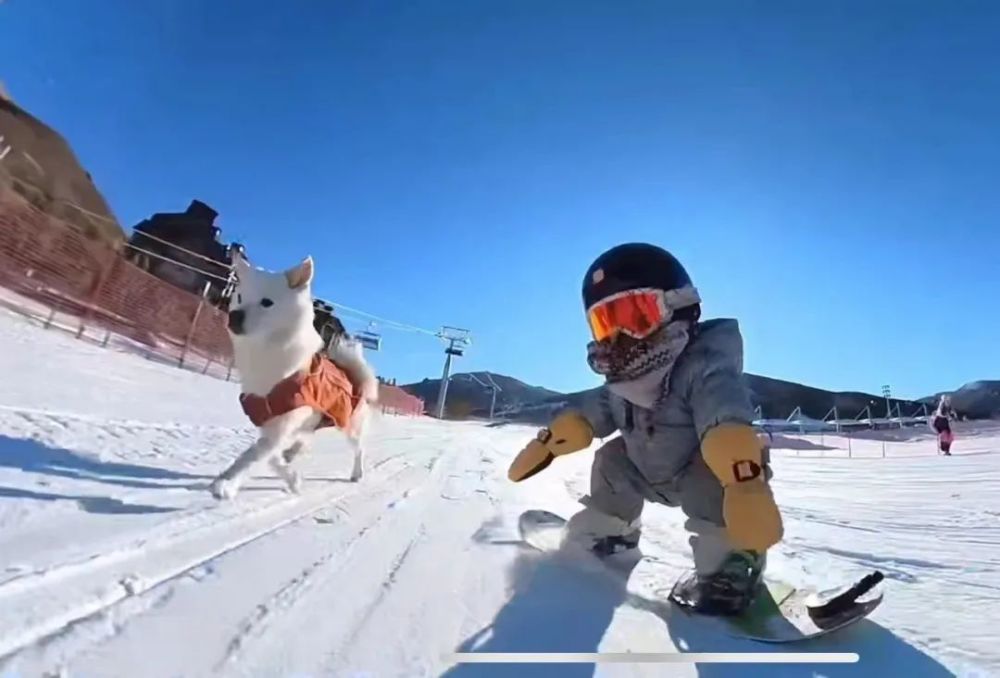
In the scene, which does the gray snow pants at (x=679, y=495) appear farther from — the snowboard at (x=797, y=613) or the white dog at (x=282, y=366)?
the white dog at (x=282, y=366)

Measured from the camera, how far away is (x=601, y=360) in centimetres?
185

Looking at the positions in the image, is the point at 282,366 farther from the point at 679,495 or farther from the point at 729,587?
the point at 729,587

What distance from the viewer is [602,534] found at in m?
1.94

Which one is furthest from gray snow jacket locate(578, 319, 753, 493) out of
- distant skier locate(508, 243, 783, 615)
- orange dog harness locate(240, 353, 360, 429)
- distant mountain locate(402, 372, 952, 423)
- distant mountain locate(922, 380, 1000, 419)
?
distant mountain locate(922, 380, 1000, 419)

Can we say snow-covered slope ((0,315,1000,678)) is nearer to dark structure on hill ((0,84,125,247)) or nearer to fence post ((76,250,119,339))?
fence post ((76,250,119,339))

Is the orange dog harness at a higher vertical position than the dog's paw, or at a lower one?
higher

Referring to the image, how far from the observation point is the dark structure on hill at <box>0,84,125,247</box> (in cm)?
3133

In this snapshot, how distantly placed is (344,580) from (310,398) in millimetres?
1954

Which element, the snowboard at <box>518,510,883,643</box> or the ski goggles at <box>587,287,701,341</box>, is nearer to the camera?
the snowboard at <box>518,510,883,643</box>

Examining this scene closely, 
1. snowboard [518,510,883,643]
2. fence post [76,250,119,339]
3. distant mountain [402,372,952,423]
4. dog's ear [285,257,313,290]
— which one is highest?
distant mountain [402,372,952,423]

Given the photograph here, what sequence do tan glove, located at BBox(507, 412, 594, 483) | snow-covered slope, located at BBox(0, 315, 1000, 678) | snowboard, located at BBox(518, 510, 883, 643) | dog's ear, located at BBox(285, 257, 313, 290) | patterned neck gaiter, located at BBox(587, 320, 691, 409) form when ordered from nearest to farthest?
snow-covered slope, located at BBox(0, 315, 1000, 678), snowboard, located at BBox(518, 510, 883, 643), patterned neck gaiter, located at BBox(587, 320, 691, 409), tan glove, located at BBox(507, 412, 594, 483), dog's ear, located at BBox(285, 257, 313, 290)

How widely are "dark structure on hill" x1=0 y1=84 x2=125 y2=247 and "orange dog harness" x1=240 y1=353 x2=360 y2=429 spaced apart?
32069 mm

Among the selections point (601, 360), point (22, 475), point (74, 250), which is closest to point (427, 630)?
point (601, 360)

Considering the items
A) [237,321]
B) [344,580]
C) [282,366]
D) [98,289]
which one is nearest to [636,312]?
[344,580]
